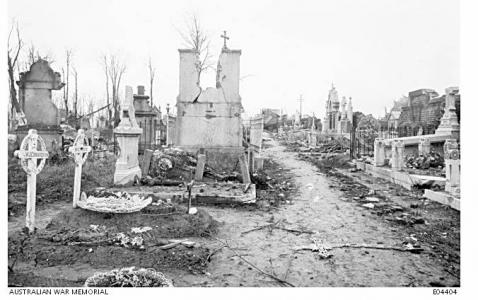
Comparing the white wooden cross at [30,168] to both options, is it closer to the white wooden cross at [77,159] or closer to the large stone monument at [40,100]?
the white wooden cross at [77,159]

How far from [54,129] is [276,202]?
810cm

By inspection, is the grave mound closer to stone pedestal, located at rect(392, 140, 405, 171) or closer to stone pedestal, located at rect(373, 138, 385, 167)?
stone pedestal, located at rect(392, 140, 405, 171)

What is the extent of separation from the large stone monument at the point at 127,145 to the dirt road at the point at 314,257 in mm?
2750

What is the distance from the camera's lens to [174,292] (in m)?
3.23

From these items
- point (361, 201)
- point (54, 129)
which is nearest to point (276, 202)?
point (361, 201)

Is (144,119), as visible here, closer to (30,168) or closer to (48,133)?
(48,133)

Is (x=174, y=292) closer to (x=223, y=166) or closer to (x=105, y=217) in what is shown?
(x=105, y=217)

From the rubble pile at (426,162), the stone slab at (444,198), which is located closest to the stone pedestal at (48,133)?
the stone slab at (444,198)

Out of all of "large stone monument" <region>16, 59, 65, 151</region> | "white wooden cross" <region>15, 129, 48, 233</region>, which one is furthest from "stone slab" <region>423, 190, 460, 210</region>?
"large stone monument" <region>16, 59, 65, 151</region>

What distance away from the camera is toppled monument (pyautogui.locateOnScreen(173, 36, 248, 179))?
10117mm

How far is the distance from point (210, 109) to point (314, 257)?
6.78m

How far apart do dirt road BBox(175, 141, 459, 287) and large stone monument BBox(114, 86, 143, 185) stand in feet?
9.02

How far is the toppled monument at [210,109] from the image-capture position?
10.1m
